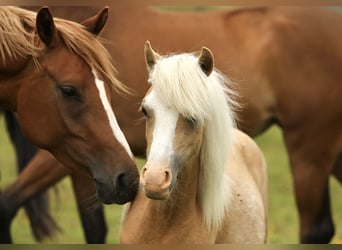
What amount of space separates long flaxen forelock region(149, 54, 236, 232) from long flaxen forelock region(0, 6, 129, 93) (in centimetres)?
34

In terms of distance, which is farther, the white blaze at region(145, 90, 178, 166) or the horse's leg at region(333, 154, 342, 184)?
the horse's leg at region(333, 154, 342, 184)

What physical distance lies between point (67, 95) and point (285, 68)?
2507 millimetres

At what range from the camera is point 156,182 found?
144 inches

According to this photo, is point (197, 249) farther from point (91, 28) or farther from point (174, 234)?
point (91, 28)

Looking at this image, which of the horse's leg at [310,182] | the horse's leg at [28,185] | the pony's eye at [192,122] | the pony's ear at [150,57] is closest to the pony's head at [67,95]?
the pony's ear at [150,57]

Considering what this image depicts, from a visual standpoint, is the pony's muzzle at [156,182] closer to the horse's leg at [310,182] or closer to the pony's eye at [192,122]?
the pony's eye at [192,122]

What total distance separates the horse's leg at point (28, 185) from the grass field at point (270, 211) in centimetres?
82

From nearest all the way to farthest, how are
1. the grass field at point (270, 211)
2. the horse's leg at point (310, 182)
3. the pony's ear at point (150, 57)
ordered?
the pony's ear at point (150, 57)
the horse's leg at point (310, 182)
the grass field at point (270, 211)

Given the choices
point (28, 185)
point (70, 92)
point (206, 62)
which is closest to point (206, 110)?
point (206, 62)

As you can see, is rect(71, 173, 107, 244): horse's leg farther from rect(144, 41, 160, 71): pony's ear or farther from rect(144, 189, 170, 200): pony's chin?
rect(144, 189, 170, 200): pony's chin

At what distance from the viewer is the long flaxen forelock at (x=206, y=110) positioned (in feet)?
12.6

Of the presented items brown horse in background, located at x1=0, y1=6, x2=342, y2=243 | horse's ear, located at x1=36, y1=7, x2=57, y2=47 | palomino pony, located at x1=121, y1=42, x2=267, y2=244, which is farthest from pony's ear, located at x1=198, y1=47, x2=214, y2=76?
brown horse in background, located at x1=0, y1=6, x2=342, y2=243

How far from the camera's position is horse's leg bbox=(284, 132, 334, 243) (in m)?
6.33

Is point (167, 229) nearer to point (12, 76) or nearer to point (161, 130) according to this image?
point (161, 130)
